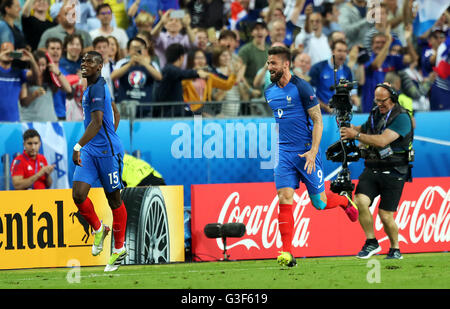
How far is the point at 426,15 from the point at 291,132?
762 cm

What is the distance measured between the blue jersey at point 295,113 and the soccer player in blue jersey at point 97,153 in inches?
74.9

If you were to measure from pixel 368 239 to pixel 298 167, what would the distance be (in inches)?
76.6

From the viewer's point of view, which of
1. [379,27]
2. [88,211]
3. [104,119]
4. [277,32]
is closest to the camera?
[104,119]

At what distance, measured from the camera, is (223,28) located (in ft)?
48.1

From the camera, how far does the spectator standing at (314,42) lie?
14320mm

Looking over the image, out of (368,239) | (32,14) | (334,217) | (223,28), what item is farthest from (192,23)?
(368,239)

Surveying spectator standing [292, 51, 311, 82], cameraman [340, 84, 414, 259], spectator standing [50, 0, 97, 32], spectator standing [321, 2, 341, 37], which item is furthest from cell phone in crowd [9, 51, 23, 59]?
spectator standing [321, 2, 341, 37]

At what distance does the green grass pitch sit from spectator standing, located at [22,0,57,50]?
177 inches

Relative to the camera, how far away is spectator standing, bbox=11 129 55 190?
38.2 ft

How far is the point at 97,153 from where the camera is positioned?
29.5ft

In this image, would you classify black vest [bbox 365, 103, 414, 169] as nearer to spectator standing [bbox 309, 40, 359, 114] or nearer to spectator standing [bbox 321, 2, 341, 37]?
spectator standing [bbox 309, 40, 359, 114]

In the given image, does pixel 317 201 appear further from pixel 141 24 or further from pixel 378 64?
pixel 141 24

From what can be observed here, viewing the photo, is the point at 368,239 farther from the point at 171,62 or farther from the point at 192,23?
the point at 192,23

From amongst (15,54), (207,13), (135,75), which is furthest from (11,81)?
(207,13)
